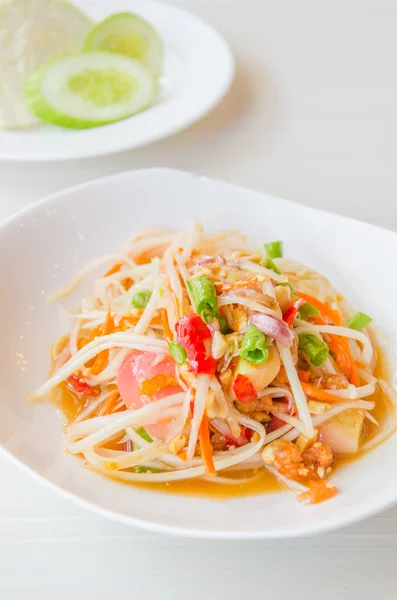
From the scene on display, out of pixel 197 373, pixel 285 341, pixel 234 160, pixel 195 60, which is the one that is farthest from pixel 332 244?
pixel 195 60

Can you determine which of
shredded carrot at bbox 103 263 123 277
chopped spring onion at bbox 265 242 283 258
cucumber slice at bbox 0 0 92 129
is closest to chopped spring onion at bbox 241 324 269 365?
chopped spring onion at bbox 265 242 283 258

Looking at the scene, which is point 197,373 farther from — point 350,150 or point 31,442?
point 350,150

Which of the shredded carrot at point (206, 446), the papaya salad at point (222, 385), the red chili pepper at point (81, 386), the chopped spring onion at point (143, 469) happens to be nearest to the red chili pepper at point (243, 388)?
A: the papaya salad at point (222, 385)

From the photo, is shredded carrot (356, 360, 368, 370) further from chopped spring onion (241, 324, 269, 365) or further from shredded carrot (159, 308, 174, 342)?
shredded carrot (159, 308, 174, 342)

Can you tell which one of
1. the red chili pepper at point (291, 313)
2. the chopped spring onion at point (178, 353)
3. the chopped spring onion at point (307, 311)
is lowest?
the chopped spring onion at point (178, 353)

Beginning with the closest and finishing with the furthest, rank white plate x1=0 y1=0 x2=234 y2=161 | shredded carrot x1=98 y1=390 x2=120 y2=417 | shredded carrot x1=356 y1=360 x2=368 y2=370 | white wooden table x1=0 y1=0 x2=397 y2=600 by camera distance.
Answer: white wooden table x1=0 y1=0 x2=397 y2=600 → shredded carrot x1=98 y1=390 x2=120 y2=417 → shredded carrot x1=356 y1=360 x2=368 y2=370 → white plate x1=0 y1=0 x2=234 y2=161

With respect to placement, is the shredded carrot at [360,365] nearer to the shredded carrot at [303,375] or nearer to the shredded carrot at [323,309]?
the shredded carrot at [323,309]
